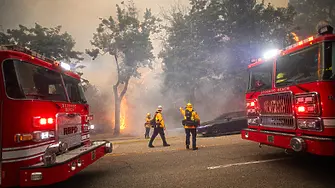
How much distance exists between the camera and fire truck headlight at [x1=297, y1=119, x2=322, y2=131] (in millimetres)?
4438

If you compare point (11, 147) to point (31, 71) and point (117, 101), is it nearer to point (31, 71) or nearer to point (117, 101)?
point (31, 71)

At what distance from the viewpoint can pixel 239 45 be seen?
70.8 ft

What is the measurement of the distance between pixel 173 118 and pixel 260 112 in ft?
83.6

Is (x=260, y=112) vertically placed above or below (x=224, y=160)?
above

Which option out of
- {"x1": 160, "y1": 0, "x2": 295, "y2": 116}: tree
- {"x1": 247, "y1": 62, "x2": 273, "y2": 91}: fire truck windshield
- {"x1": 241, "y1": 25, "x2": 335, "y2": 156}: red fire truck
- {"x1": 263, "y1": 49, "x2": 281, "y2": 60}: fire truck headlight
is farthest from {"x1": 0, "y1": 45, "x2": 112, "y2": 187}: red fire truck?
{"x1": 160, "y1": 0, "x2": 295, "y2": 116}: tree

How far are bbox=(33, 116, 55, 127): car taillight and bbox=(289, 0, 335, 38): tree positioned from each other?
35.9m

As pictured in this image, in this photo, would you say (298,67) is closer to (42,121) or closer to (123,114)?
(42,121)

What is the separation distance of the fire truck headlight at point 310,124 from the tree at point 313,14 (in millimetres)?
32737

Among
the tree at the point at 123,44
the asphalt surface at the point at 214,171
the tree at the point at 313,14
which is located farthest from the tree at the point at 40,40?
the tree at the point at 313,14

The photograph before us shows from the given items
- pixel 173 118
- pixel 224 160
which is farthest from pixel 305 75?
pixel 173 118

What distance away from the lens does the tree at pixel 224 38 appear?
859 inches

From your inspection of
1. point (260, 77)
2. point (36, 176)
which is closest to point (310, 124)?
point (260, 77)

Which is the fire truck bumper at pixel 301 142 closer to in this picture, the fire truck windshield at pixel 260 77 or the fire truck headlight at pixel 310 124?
the fire truck headlight at pixel 310 124

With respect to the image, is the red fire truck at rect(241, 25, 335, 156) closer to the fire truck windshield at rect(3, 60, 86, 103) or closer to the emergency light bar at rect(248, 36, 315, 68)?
the emergency light bar at rect(248, 36, 315, 68)
